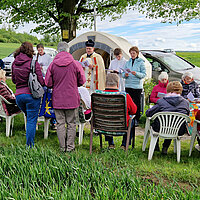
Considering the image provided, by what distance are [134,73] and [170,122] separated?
188cm

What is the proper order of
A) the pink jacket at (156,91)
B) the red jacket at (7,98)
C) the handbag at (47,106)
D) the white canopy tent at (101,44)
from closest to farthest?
the handbag at (47,106) → the red jacket at (7,98) → the pink jacket at (156,91) → the white canopy tent at (101,44)

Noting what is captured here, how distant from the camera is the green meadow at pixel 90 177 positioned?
279cm

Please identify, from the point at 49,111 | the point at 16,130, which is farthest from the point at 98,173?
the point at 16,130

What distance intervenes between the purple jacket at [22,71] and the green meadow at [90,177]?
106cm

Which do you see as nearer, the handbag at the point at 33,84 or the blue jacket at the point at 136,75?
the handbag at the point at 33,84

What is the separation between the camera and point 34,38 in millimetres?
52000

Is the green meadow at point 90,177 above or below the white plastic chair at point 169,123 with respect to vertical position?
below

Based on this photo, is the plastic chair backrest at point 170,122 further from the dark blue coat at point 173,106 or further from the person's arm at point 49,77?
the person's arm at point 49,77

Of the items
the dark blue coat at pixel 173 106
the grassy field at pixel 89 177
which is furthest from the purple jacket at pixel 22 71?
the dark blue coat at pixel 173 106

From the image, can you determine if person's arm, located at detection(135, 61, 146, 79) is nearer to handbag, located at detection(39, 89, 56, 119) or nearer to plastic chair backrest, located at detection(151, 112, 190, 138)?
plastic chair backrest, located at detection(151, 112, 190, 138)

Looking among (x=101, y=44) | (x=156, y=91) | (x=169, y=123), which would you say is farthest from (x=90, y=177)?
(x=101, y=44)

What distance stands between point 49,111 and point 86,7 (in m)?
11.6

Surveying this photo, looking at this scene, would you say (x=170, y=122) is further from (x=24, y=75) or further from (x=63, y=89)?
(x=24, y=75)

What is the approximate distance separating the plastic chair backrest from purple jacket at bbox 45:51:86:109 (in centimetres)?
136
